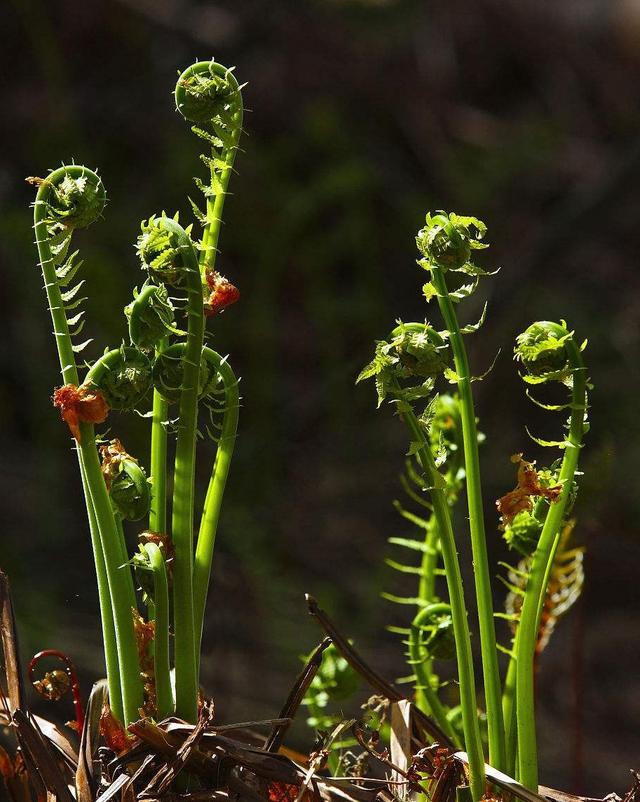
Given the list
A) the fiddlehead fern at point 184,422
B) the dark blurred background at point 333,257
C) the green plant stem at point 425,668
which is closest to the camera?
the fiddlehead fern at point 184,422

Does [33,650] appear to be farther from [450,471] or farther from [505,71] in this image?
[505,71]

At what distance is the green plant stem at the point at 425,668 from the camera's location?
0.63 meters

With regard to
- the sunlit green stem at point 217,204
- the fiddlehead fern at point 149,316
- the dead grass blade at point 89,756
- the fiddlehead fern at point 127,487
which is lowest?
the dead grass blade at point 89,756

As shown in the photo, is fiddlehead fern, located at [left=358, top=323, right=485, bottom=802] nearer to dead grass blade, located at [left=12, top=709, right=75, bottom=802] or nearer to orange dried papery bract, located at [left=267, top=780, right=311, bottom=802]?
orange dried papery bract, located at [left=267, top=780, right=311, bottom=802]

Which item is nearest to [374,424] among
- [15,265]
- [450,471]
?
[15,265]

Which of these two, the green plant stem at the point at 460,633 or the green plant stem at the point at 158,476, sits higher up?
the green plant stem at the point at 158,476

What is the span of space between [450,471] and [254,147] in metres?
2.91

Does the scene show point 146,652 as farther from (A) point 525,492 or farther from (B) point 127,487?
(A) point 525,492

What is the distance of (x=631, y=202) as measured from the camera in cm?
347

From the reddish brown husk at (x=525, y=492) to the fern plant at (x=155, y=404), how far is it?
0.14 meters

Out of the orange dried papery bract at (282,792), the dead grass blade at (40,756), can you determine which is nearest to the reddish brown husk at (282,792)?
the orange dried papery bract at (282,792)

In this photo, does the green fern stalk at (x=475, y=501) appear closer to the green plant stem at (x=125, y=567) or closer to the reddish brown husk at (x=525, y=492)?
the reddish brown husk at (x=525, y=492)

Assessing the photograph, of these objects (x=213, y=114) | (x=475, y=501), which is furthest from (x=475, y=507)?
(x=213, y=114)

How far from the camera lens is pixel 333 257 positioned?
11.1 ft
